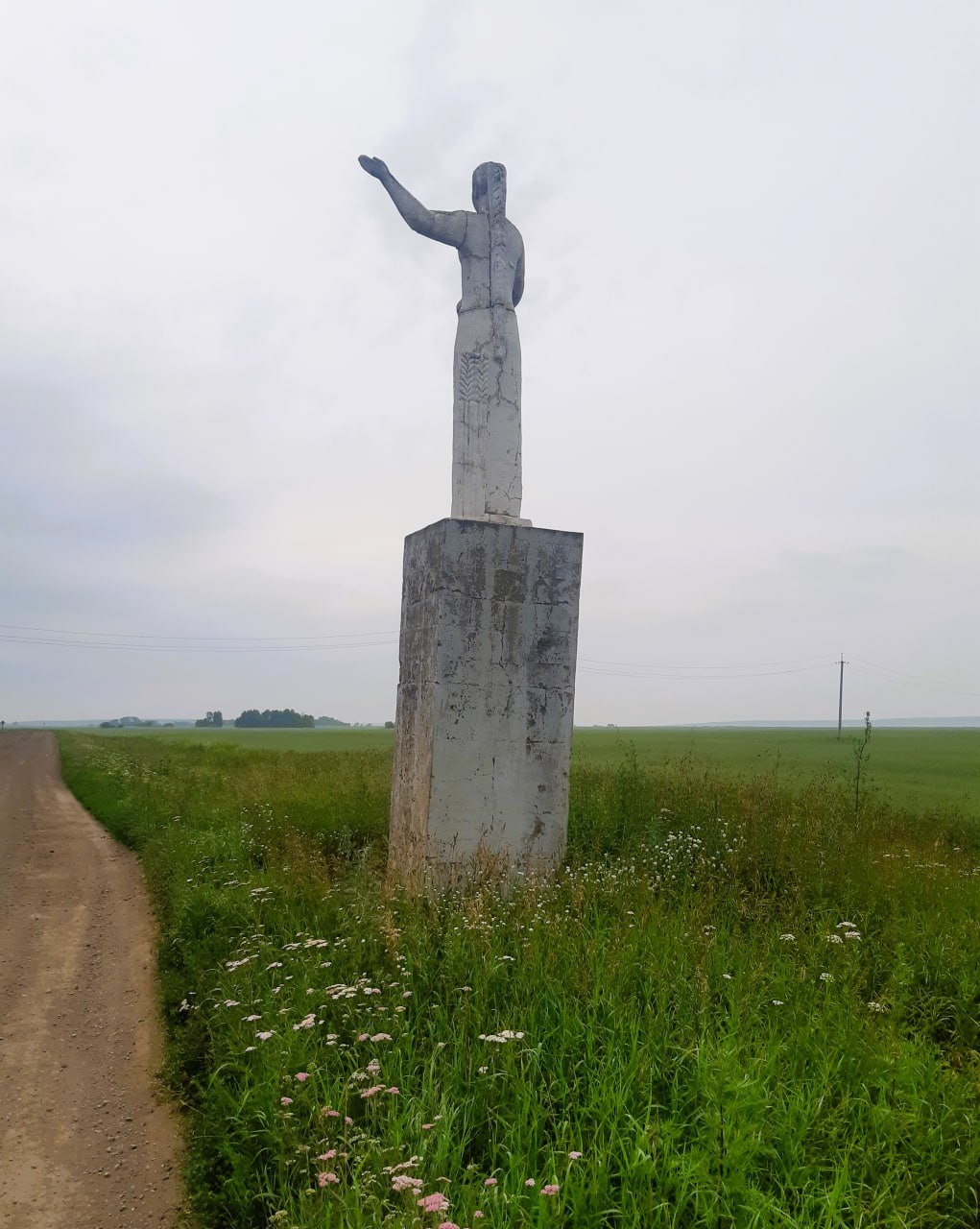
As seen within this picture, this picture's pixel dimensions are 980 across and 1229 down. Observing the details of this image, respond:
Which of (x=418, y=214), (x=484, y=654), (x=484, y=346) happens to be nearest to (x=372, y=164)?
(x=418, y=214)

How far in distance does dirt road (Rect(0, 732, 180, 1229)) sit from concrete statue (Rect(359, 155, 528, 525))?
4.24 metres

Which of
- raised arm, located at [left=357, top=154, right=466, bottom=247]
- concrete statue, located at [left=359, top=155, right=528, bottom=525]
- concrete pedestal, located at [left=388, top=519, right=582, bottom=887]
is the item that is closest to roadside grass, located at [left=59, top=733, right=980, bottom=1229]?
concrete pedestal, located at [left=388, top=519, right=582, bottom=887]

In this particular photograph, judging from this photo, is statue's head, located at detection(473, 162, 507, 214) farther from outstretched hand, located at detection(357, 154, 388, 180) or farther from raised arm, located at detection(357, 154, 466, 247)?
outstretched hand, located at detection(357, 154, 388, 180)

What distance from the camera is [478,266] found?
22.4ft

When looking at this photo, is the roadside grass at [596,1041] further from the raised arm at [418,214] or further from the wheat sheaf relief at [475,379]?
the raised arm at [418,214]

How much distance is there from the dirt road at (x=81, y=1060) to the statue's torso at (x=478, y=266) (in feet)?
19.1

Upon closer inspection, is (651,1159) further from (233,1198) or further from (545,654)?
(545,654)

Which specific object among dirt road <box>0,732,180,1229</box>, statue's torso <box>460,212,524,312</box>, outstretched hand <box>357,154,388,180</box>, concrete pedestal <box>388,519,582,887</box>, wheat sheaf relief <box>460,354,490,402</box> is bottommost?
dirt road <box>0,732,180,1229</box>

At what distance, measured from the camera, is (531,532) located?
617 centimetres

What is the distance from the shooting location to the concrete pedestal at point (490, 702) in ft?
19.3

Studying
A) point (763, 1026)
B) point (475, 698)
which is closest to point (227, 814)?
point (475, 698)

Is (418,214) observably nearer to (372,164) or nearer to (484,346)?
(372,164)

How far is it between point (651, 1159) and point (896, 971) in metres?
2.05

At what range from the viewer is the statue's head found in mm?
6844
